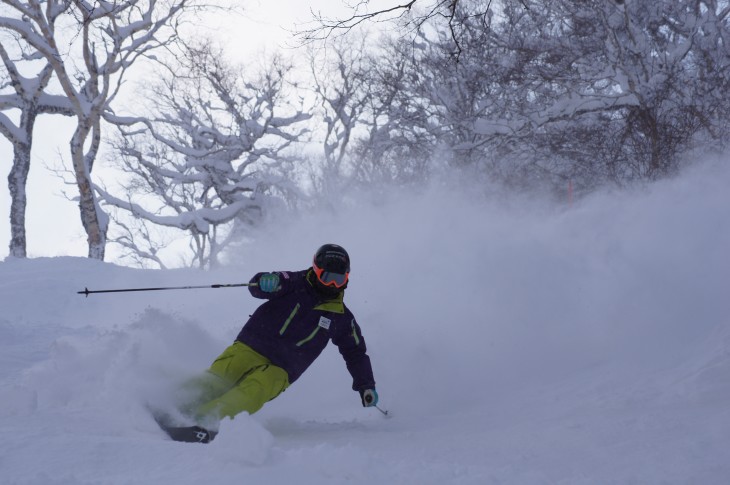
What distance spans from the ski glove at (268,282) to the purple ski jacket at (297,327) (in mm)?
39

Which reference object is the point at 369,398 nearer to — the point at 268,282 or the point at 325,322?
the point at 325,322

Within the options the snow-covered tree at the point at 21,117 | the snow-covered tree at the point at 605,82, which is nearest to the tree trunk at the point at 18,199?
the snow-covered tree at the point at 21,117

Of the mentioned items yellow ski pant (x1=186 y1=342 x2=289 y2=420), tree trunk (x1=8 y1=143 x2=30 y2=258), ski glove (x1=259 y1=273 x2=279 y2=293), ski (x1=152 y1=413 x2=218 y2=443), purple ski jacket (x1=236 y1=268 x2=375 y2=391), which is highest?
tree trunk (x1=8 y1=143 x2=30 y2=258)

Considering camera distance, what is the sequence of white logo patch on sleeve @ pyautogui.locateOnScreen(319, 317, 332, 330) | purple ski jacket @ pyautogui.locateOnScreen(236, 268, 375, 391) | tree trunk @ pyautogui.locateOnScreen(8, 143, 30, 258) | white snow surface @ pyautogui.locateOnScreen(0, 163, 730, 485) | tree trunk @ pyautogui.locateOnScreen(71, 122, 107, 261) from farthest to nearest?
Answer: tree trunk @ pyautogui.locateOnScreen(71, 122, 107, 261), tree trunk @ pyautogui.locateOnScreen(8, 143, 30, 258), white logo patch on sleeve @ pyautogui.locateOnScreen(319, 317, 332, 330), purple ski jacket @ pyautogui.locateOnScreen(236, 268, 375, 391), white snow surface @ pyautogui.locateOnScreen(0, 163, 730, 485)

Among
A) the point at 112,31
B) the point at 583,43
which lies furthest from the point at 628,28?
the point at 112,31

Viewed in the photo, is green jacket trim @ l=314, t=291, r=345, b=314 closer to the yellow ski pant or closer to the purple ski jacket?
the purple ski jacket

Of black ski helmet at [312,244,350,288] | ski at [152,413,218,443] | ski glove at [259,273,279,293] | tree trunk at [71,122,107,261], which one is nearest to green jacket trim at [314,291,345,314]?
black ski helmet at [312,244,350,288]

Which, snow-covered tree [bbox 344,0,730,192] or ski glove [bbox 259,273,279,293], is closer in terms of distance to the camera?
ski glove [bbox 259,273,279,293]

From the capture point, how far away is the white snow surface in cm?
269

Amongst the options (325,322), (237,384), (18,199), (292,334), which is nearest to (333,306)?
(325,322)

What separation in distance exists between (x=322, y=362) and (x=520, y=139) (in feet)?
30.6

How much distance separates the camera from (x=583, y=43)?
40.8 ft

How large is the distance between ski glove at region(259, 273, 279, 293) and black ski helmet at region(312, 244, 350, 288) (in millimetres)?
282

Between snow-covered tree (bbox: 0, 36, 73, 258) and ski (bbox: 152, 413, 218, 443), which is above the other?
snow-covered tree (bbox: 0, 36, 73, 258)
